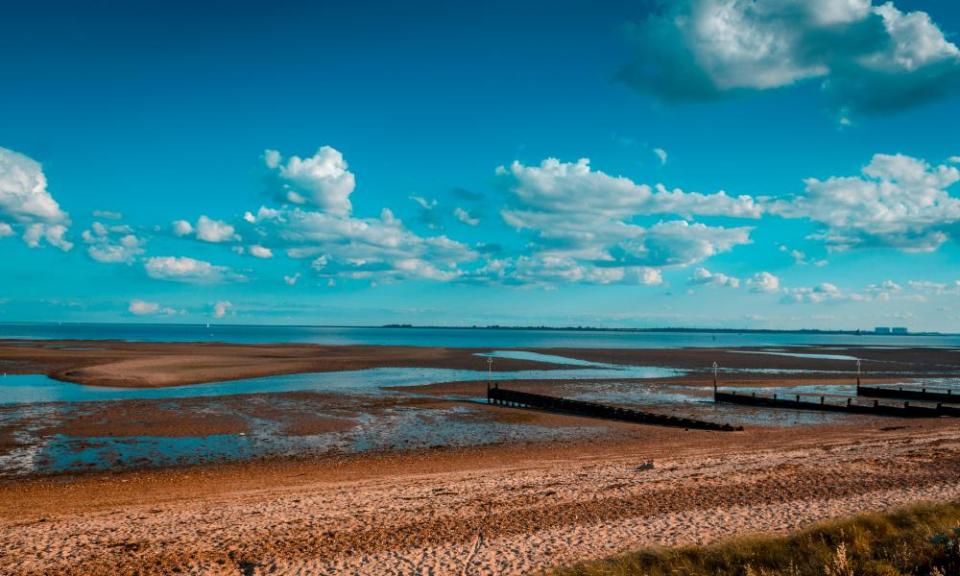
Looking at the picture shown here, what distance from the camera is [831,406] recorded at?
125 feet

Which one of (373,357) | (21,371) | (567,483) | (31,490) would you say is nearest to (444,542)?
(567,483)

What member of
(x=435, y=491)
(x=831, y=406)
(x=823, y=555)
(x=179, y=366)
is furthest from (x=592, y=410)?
(x=179, y=366)

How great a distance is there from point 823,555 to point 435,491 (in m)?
9.23

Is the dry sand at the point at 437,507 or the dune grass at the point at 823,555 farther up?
the dune grass at the point at 823,555

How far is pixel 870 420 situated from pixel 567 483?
2525 cm

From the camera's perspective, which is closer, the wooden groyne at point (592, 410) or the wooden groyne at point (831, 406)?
the wooden groyne at point (592, 410)

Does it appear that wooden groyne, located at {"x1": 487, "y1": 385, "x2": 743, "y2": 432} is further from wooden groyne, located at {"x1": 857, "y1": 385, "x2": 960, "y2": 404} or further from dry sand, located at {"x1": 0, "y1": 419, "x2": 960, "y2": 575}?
wooden groyne, located at {"x1": 857, "y1": 385, "x2": 960, "y2": 404}

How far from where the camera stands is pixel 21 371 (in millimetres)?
55406

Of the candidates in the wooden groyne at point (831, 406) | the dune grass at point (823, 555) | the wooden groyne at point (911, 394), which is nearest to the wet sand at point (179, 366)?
the wooden groyne at point (831, 406)

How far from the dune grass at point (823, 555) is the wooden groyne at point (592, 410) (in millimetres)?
18458

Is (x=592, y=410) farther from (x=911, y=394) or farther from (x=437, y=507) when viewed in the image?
(x=911, y=394)

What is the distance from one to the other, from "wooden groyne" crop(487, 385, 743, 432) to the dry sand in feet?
25.4

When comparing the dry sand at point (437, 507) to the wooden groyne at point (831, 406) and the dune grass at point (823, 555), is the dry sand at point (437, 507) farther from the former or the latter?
the wooden groyne at point (831, 406)

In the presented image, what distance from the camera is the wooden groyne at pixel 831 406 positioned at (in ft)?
115
